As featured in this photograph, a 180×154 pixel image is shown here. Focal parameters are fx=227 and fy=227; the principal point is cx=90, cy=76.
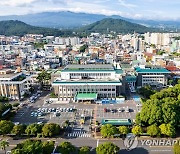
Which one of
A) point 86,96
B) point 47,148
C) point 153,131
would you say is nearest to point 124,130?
point 153,131

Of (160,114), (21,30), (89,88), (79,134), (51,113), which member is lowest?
(79,134)

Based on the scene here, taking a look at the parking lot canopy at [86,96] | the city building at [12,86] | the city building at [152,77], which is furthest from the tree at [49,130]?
the city building at [152,77]

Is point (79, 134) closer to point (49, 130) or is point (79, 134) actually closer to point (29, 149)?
point (49, 130)

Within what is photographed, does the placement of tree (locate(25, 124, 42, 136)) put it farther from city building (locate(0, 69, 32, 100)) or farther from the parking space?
city building (locate(0, 69, 32, 100))

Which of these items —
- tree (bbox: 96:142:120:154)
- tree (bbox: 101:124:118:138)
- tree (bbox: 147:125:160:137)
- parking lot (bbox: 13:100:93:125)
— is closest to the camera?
tree (bbox: 96:142:120:154)

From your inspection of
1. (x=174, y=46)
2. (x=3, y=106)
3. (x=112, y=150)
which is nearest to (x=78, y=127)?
(x=112, y=150)

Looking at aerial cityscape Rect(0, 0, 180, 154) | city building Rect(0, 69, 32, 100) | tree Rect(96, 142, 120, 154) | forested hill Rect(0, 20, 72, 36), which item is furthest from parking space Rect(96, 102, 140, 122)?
forested hill Rect(0, 20, 72, 36)

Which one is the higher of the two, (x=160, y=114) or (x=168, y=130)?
(x=160, y=114)

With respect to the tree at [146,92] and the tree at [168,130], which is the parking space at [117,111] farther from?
the tree at [168,130]

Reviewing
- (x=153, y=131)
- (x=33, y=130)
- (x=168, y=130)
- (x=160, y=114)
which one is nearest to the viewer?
(x=168, y=130)
